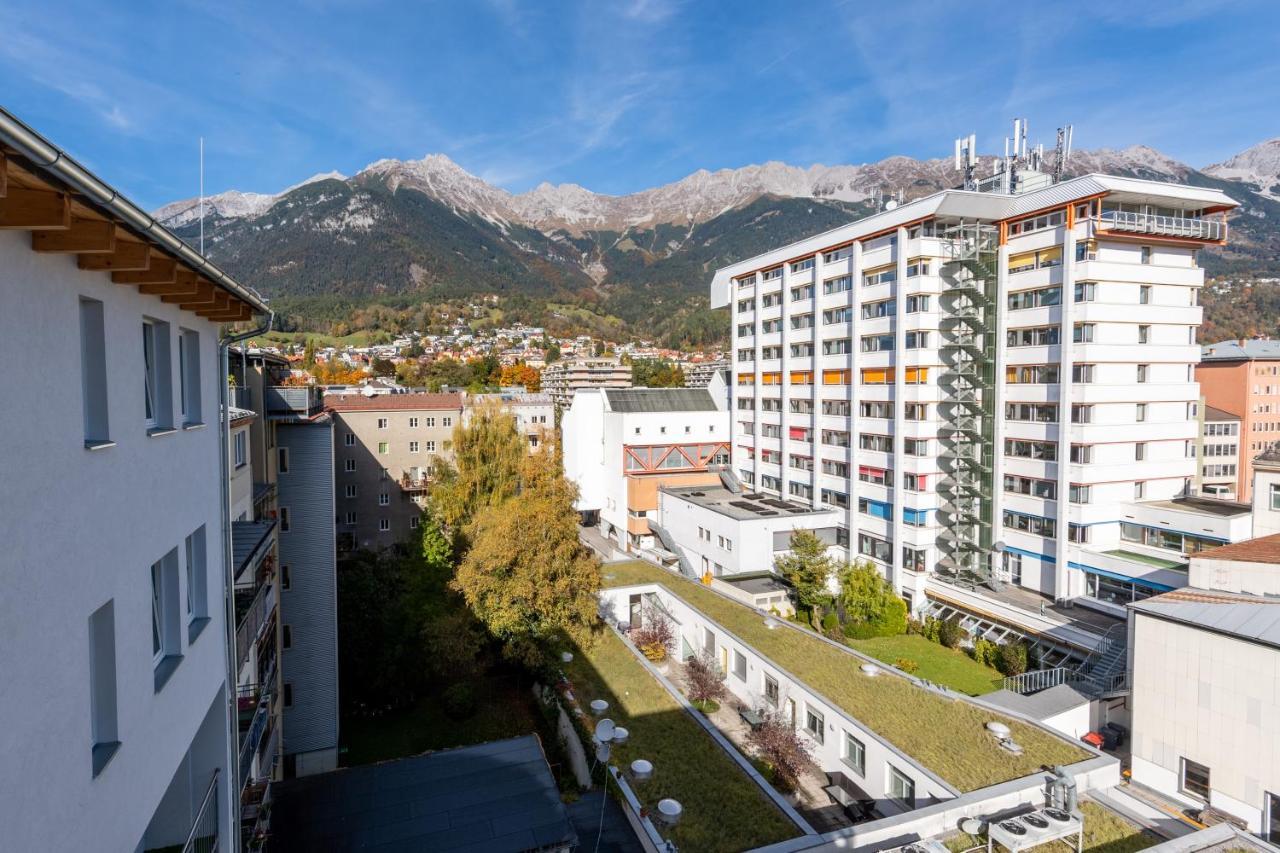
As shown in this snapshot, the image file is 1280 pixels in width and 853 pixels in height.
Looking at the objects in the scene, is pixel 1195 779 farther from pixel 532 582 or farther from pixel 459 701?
pixel 459 701

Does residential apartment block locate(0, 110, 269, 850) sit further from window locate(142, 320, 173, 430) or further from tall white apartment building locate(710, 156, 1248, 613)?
tall white apartment building locate(710, 156, 1248, 613)

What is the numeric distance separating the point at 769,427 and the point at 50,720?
42.1m

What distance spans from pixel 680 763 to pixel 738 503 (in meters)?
24.5

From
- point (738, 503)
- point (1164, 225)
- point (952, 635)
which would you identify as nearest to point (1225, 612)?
point (952, 635)

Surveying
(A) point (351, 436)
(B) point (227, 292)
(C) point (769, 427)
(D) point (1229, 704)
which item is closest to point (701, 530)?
(C) point (769, 427)

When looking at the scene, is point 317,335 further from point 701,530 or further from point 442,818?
point 442,818

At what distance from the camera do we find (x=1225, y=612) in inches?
671

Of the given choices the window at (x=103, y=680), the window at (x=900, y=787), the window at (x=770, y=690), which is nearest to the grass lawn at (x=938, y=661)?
the window at (x=770, y=690)

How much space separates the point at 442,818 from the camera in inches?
544

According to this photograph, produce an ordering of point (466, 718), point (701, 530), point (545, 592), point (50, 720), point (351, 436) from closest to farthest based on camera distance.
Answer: point (50, 720) < point (545, 592) < point (466, 718) < point (701, 530) < point (351, 436)

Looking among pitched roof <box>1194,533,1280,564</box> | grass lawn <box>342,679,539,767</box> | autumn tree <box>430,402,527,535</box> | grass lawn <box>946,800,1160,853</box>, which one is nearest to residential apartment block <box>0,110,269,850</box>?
grass lawn <box>946,800,1160,853</box>

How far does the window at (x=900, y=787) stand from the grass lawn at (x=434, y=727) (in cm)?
1228

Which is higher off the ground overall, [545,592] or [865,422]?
[865,422]

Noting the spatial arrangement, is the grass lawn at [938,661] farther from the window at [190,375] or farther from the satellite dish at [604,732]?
the window at [190,375]
